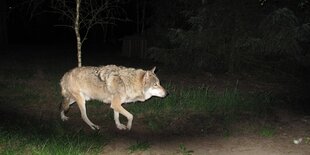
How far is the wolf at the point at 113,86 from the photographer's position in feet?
32.0

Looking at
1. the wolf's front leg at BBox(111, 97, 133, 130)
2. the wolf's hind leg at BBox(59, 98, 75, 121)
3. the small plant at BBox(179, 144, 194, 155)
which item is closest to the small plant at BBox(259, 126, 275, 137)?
the small plant at BBox(179, 144, 194, 155)

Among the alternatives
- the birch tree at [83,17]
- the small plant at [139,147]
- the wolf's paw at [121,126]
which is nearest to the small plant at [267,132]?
the small plant at [139,147]

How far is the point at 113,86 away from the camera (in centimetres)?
978

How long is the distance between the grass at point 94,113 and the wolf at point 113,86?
0.72 m

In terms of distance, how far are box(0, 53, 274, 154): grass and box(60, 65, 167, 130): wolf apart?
719 millimetres

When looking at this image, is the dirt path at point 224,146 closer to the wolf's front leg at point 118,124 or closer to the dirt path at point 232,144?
the dirt path at point 232,144

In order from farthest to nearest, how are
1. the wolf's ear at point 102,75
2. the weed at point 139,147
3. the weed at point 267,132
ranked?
1. the wolf's ear at point 102,75
2. the weed at point 267,132
3. the weed at point 139,147

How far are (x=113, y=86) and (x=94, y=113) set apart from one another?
1698 mm

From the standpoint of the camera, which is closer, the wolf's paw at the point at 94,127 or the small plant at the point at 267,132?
the wolf's paw at the point at 94,127

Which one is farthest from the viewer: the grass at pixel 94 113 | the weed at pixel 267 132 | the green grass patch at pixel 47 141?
the weed at pixel 267 132

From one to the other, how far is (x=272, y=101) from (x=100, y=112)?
5191 mm

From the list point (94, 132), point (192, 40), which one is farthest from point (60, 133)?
point (192, 40)

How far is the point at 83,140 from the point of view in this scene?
8.51 meters

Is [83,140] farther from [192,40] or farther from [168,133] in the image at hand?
[192,40]
